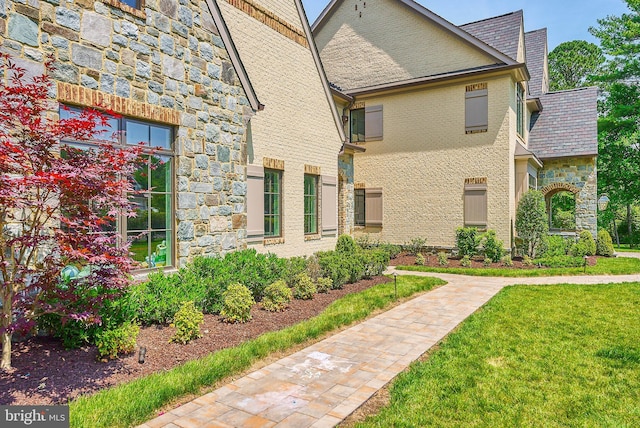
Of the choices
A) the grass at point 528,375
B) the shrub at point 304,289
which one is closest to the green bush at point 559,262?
the grass at point 528,375

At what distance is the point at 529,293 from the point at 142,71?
8816 mm

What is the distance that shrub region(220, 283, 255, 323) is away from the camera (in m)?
6.04

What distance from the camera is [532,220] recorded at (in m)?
13.7

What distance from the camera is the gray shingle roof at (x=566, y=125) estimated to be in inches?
675

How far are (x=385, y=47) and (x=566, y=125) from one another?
883 cm

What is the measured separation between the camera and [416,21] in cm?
1600

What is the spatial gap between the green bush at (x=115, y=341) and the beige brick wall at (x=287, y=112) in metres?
5.14

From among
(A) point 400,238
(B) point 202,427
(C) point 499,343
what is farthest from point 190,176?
(A) point 400,238

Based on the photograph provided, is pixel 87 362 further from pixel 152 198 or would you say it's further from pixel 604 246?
pixel 604 246

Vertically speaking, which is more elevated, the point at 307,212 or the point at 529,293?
the point at 307,212

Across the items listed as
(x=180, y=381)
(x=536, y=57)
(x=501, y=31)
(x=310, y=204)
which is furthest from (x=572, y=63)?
(x=180, y=381)

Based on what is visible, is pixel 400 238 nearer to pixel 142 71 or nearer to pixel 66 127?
pixel 142 71

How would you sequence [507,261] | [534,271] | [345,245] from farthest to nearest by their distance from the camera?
1. [507,261]
2. [345,245]
3. [534,271]

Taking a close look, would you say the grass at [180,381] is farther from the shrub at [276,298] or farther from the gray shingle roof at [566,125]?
the gray shingle roof at [566,125]
